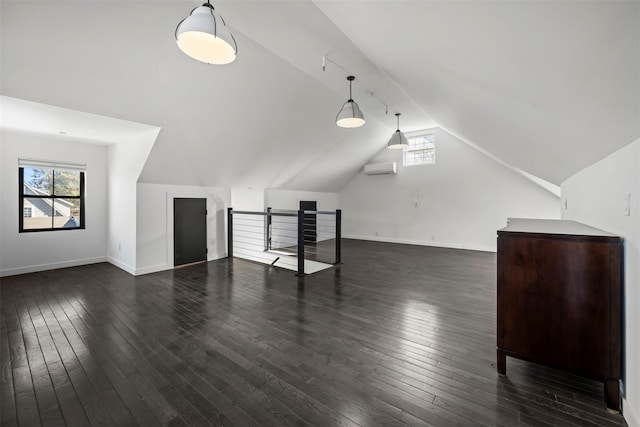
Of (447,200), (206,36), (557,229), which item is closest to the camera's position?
(206,36)

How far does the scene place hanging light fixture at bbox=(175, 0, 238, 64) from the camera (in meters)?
1.57

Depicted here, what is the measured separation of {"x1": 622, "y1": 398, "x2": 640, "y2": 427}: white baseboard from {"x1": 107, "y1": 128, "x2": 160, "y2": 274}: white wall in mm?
5449

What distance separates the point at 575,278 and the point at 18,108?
584cm

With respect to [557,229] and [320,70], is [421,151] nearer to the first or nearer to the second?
[320,70]

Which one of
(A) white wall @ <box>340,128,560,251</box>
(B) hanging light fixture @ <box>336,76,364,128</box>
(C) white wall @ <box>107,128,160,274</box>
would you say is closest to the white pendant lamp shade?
(B) hanging light fixture @ <box>336,76,364,128</box>

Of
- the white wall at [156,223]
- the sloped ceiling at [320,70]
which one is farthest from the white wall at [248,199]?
the sloped ceiling at [320,70]

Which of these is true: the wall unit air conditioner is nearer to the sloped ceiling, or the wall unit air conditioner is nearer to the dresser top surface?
the sloped ceiling

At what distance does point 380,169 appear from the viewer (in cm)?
823

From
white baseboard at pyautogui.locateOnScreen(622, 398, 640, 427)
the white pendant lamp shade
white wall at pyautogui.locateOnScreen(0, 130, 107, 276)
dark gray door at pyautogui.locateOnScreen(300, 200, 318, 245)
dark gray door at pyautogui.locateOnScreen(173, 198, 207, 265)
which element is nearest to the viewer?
white baseboard at pyautogui.locateOnScreen(622, 398, 640, 427)

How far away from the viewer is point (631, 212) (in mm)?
1512

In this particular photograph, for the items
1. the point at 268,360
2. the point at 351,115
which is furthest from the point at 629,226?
the point at 351,115

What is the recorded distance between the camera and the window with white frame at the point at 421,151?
25.0 ft

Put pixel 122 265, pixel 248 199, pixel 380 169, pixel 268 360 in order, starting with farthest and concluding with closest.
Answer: pixel 380 169
pixel 248 199
pixel 122 265
pixel 268 360

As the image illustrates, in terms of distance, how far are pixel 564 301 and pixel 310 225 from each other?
21.7 feet
